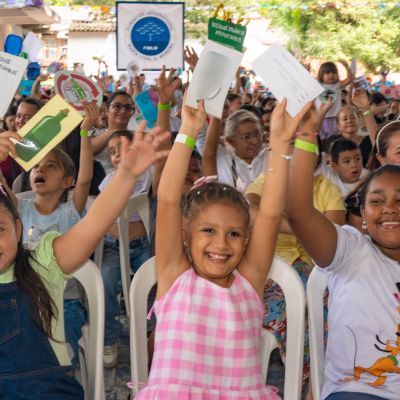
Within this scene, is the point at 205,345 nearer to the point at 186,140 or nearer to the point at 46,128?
the point at 186,140

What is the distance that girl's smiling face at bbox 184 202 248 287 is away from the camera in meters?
2.06

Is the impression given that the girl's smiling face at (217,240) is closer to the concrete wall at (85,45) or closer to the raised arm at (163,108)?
the raised arm at (163,108)

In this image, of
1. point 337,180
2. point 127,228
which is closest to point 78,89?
point 127,228

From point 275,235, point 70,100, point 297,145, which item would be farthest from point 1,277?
point 70,100

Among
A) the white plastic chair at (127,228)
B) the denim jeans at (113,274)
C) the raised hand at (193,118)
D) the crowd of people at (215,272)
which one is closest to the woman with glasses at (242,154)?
the white plastic chair at (127,228)

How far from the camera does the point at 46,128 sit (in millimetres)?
2066

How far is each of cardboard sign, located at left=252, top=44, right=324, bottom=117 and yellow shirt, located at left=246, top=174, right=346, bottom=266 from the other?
1.11 m

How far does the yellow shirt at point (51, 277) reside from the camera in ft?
6.64

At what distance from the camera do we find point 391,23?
965 inches

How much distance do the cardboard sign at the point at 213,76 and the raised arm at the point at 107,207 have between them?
23 cm

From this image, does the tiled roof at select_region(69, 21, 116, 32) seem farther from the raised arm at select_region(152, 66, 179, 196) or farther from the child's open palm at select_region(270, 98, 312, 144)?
the child's open palm at select_region(270, 98, 312, 144)

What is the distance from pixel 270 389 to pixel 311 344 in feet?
0.76

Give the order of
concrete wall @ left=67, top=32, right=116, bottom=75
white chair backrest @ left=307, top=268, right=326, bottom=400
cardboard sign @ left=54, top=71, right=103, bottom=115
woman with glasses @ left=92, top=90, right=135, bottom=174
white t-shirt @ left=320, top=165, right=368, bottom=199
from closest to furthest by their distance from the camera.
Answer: white chair backrest @ left=307, top=268, right=326, bottom=400 < cardboard sign @ left=54, top=71, right=103, bottom=115 < white t-shirt @ left=320, top=165, right=368, bottom=199 < woman with glasses @ left=92, top=90, right=135, bottom=174 < concrete wall @ left=67, top=32, right=116, bottom=75

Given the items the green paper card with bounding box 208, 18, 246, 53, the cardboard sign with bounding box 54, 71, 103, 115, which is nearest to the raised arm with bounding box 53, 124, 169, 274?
the green paper card with bounding box 208, 18, 246, 53
